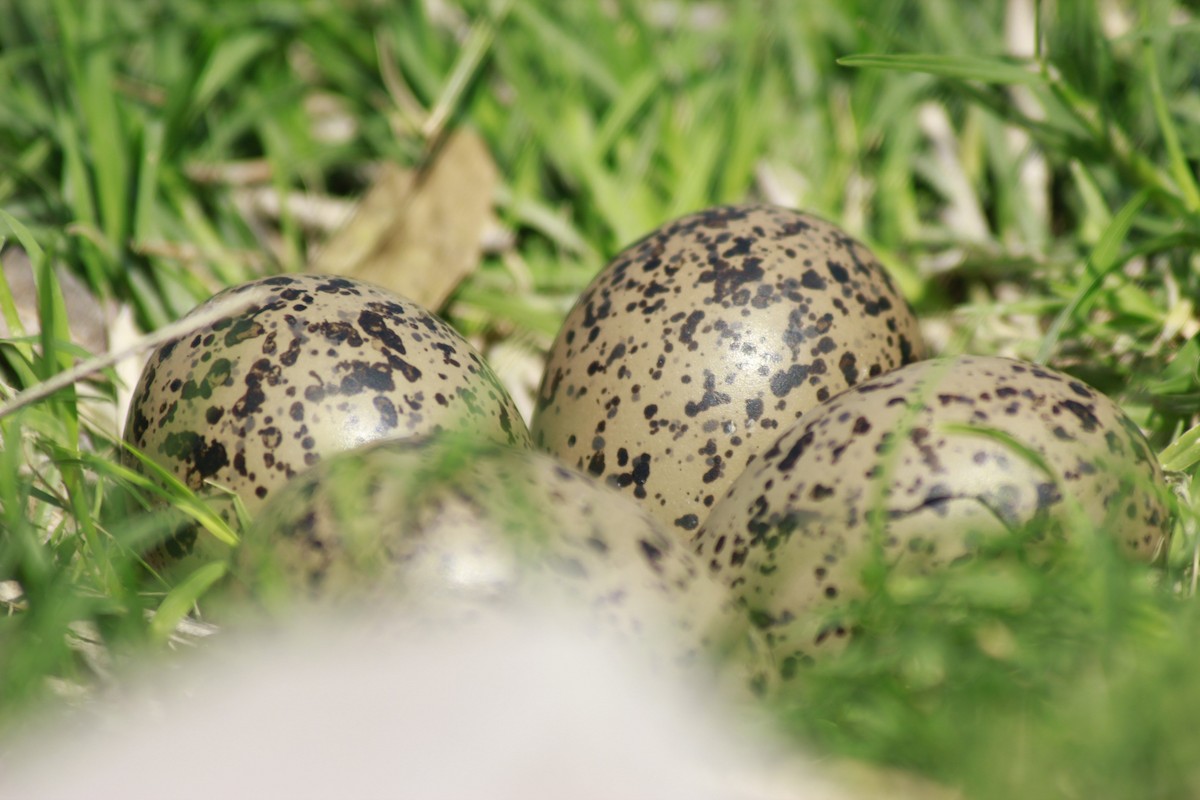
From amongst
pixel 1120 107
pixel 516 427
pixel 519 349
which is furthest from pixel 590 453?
pixel 1120 107

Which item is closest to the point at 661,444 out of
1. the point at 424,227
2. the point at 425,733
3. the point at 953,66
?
the point at 425,733

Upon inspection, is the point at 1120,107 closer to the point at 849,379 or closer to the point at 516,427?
the point at 849,379

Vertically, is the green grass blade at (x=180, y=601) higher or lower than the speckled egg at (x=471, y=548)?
lower

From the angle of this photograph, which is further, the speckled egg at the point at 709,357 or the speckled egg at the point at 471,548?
the speckled egg at the point at 709,357

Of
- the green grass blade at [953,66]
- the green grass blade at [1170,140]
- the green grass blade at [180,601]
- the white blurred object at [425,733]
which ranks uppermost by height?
the green grass blade at [953,66]

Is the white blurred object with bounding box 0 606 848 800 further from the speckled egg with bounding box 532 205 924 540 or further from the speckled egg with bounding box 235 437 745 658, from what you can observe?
the speckled egg with bounding box 532 205 924 540

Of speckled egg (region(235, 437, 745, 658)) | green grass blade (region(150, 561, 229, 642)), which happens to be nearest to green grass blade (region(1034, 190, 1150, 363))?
speckled egg (region(235, 437, 745, 658))

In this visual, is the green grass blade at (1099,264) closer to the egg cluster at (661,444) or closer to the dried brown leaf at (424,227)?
the egg cluster at (661,444)

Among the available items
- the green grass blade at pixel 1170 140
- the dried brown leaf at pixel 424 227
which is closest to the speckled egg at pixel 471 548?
the dried brown leaf at pixel 424 227
